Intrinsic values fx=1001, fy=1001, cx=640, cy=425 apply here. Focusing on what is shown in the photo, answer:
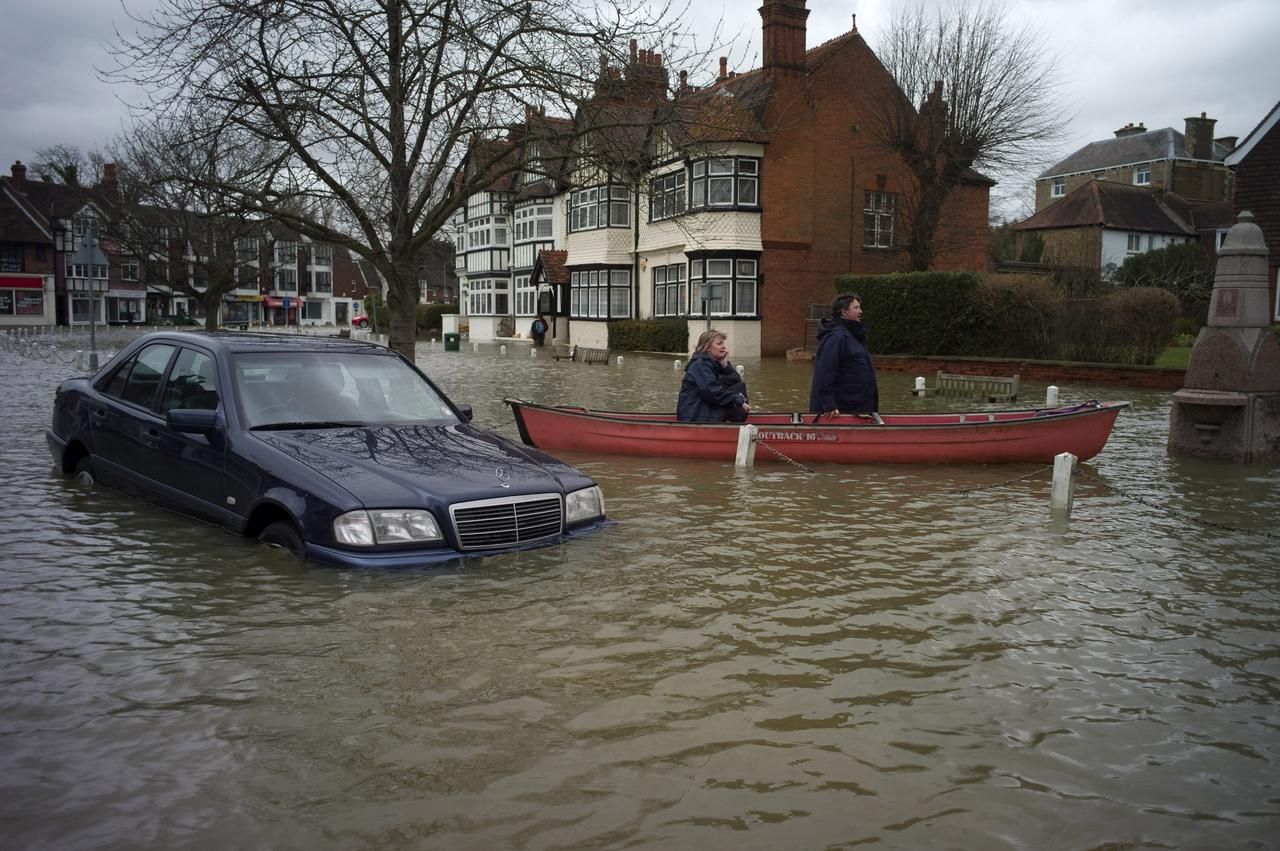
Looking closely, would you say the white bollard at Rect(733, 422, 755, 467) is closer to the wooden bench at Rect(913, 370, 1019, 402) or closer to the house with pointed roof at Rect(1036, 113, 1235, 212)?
the wooden bench at Rect(913, 370, 1019, 402)

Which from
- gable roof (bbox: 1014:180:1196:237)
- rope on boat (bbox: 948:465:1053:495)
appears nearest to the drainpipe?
gable roof (bbox: 1014:180:1196:237)

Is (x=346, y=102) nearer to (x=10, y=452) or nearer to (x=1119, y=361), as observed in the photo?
(x=10, y=452)

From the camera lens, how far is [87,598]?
633 cm

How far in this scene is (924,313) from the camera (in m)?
29.5

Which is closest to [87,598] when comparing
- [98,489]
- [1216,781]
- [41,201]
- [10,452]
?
[98,489]

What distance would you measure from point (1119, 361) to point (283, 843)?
1029 inches

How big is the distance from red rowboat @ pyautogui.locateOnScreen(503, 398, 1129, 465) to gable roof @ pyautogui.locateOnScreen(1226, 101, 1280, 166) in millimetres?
24174

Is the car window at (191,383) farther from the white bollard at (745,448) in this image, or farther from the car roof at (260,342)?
the white bollard at (745,448)

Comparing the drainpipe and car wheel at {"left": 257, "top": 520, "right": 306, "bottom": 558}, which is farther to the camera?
the drainpipe

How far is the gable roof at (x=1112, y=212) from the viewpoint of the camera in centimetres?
5853

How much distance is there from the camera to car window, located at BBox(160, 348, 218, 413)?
25.0 feet

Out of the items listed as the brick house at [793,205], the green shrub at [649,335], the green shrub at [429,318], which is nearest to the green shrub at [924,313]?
the brick house at [793,205]

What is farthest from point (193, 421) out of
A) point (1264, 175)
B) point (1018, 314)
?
point (1264, 175)

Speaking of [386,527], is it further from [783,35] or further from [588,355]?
[783,35]
